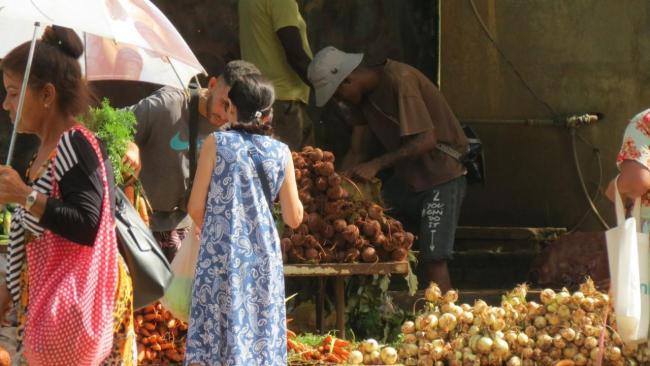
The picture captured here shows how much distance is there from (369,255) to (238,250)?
2230 mm

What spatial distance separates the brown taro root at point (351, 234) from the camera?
25.4 ft

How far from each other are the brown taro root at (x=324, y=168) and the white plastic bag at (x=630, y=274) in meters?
2.72

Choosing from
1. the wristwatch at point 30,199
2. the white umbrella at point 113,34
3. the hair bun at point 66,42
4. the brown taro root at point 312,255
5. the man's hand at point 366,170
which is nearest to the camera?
the wristwatch at point 30,199

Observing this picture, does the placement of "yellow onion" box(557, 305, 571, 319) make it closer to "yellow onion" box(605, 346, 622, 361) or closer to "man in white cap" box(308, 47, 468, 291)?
"yellow onion" box(605, 346, 622, 361)

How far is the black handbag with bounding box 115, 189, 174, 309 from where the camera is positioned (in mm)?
4520

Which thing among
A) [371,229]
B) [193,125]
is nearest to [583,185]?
[371,229]

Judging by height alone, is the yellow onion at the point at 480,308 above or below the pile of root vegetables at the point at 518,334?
above

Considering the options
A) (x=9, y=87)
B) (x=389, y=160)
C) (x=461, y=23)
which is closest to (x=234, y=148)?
(x=9, y=87)

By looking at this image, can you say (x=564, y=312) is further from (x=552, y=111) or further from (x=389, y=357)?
(x=552, y=111)

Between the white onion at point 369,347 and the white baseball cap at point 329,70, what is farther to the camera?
the white baseball cap at point 329,70

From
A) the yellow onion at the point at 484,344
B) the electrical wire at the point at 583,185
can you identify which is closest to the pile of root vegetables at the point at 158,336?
the yellow onion at the point at 484,344

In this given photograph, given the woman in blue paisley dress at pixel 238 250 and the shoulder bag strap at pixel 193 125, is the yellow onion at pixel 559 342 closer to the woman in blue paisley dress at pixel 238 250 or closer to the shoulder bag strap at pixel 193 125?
the woman in blue paisley dress at pixel 238 250

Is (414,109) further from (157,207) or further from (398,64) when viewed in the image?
(157,207)

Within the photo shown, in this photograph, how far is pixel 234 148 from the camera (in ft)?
18.5
